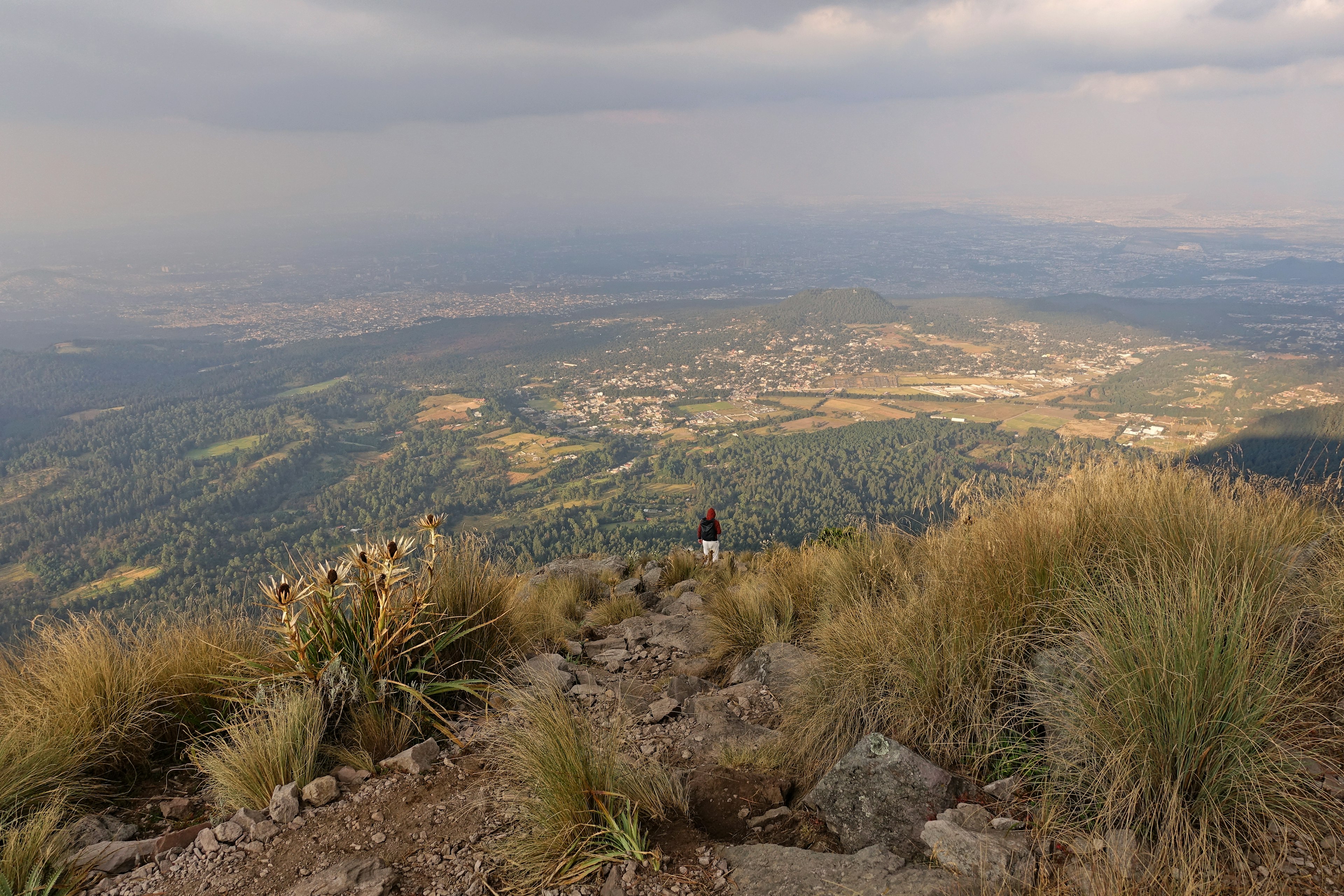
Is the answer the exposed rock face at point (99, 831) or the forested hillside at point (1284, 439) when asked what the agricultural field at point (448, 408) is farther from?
the exposed rock face at point (99, 831)

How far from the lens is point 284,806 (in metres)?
3.19

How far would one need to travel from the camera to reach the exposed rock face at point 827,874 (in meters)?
2.37

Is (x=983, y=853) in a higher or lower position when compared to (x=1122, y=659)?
lower

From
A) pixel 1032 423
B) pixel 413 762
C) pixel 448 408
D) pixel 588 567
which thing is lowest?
pixel 1032 423

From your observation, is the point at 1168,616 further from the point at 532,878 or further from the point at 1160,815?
the point at 532,878

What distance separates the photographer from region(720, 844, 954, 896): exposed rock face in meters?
2.37

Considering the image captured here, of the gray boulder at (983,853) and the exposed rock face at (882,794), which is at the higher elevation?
the gray boulder at (983,853)

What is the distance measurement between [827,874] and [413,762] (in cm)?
236

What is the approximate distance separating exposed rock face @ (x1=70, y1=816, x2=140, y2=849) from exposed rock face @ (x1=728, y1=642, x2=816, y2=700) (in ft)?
12.8

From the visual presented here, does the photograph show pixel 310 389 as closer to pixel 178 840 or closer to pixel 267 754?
pixel 267 754

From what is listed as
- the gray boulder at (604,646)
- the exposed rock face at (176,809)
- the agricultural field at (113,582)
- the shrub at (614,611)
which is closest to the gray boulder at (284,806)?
the exposed rock face at (176,809)

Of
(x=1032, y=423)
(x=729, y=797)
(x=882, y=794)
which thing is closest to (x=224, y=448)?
(x=729, y=797)

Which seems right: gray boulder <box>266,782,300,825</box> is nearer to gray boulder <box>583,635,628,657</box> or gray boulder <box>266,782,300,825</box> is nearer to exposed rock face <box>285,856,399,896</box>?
exposed rock face <box>285,856,399,896</box>

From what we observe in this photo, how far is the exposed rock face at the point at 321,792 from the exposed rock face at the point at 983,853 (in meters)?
2.92
